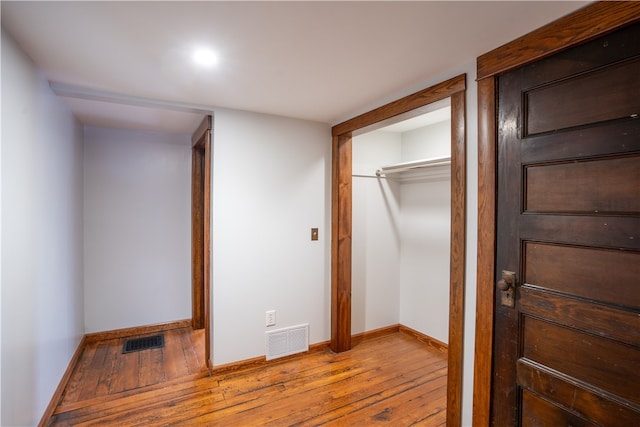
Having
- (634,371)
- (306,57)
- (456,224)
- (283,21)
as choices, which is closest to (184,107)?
(306,57)

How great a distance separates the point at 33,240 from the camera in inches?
71.0

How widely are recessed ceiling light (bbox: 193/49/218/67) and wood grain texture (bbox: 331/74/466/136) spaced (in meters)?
1.24

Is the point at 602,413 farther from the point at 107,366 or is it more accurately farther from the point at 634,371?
the point at 107,366

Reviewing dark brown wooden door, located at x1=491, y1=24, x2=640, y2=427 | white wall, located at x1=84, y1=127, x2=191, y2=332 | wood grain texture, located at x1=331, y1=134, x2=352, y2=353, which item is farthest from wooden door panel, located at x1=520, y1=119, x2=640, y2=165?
white wall, located at x1=84, y1=127, x2=191, y2=332

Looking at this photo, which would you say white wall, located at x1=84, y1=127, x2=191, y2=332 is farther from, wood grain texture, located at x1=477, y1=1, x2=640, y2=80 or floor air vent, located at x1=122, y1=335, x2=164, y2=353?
wood grain texture, located at x1=477, y1=1, x2=640, y2=80

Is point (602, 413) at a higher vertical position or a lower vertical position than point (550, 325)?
lower

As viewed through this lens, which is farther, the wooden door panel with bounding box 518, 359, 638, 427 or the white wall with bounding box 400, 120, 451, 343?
the white wall with bounding box 400, 120, 451, 343

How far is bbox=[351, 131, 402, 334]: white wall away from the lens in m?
3.34

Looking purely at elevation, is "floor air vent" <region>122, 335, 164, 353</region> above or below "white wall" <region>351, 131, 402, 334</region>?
below

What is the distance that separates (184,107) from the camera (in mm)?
2506

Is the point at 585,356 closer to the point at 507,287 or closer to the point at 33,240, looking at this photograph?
the point at 507,287

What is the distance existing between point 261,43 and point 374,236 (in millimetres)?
2324

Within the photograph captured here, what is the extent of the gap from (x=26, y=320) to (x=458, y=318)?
237cm

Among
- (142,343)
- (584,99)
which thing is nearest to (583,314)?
(584,99)
